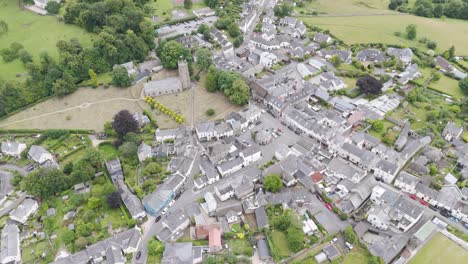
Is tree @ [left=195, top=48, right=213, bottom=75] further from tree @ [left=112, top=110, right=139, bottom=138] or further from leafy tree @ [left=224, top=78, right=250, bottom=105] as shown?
tree @ [left=112, top=110, right=139, bottom=138]

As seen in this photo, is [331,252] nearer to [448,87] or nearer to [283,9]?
[448,87]

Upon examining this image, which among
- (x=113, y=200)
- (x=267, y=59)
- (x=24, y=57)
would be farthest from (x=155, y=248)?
(x=24, y=57)

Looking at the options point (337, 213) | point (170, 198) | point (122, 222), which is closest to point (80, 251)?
point (122, 222)

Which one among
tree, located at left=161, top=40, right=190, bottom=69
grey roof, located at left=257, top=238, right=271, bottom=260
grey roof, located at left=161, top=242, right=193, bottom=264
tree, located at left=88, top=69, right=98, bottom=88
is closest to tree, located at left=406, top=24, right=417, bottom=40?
Answer: tree, located at left=161, top=40, right=190, bottom=69

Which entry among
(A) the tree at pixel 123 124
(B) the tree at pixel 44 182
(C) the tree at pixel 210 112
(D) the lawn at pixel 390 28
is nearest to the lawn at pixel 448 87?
(D) the lawn at pixel 390 28

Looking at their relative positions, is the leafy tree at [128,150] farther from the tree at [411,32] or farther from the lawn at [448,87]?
the tree at [411,32]
